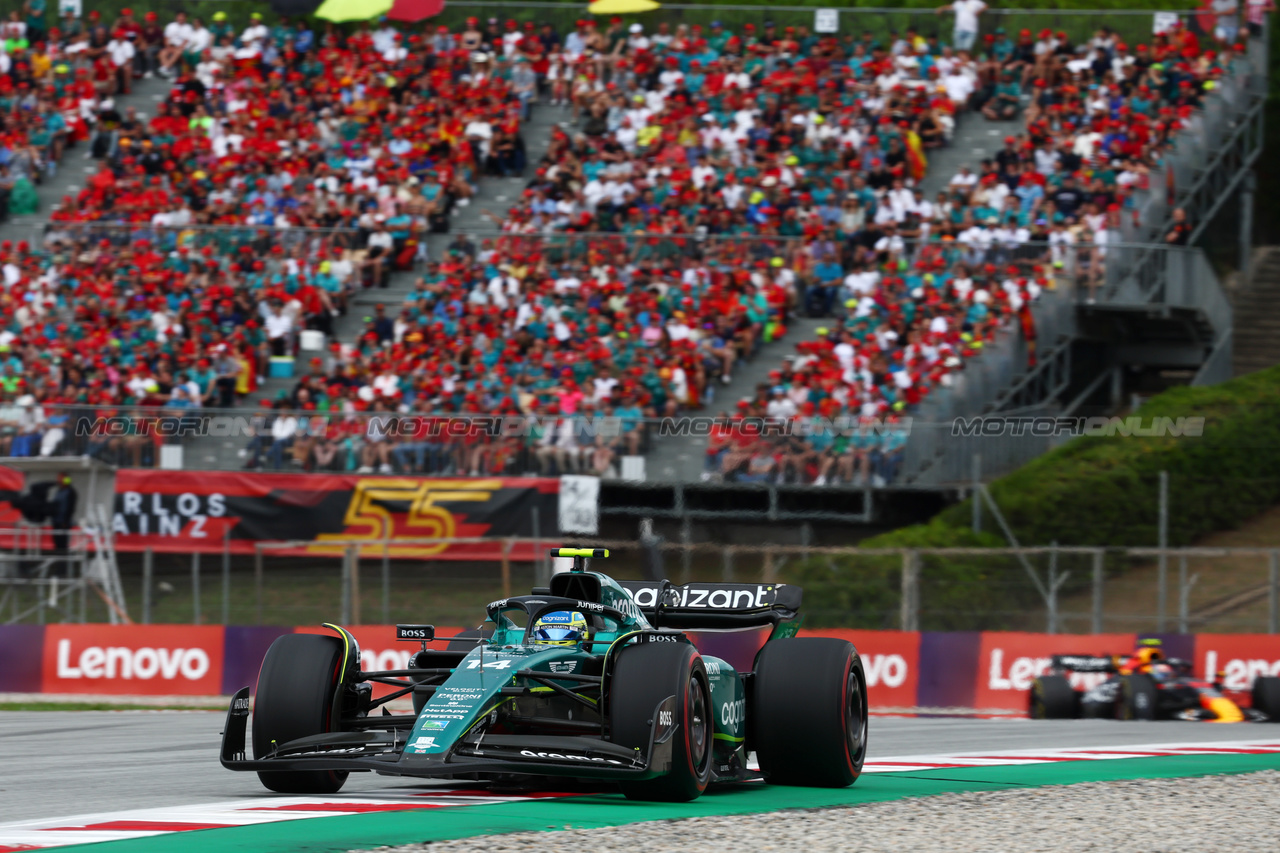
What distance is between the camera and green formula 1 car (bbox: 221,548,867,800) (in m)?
8.27

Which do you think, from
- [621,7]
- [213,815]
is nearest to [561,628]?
[213,815]

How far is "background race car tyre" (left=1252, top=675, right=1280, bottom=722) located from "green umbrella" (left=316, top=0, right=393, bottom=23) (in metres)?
21.1

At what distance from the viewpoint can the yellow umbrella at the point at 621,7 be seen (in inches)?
1259

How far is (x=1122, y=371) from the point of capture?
1105 inches

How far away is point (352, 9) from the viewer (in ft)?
108

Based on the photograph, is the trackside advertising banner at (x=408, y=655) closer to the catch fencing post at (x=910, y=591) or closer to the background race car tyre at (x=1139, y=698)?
the catch fencing post at (x=910, y=591)

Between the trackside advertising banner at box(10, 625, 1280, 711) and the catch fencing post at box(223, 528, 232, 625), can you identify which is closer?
the trackside advertising banner at box(10, 625, 1280, 711)

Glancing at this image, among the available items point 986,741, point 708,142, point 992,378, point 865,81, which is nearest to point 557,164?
point 708,142

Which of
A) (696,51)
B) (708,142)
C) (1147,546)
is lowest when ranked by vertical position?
(1147,546)

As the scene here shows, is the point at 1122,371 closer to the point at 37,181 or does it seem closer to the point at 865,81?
the point at 865,81

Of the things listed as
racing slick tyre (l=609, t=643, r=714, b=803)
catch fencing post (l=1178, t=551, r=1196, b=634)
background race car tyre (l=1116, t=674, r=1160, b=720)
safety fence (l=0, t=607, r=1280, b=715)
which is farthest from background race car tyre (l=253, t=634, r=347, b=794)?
catch fencing post (l=1178, t=551, r=1196, b=634)

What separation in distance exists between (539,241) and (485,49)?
6.76 m

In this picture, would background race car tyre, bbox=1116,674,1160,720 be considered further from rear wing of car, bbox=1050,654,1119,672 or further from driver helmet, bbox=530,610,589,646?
driver helmet, bbox=530,610,589,646

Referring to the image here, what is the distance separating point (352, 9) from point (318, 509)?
42.7 ft
